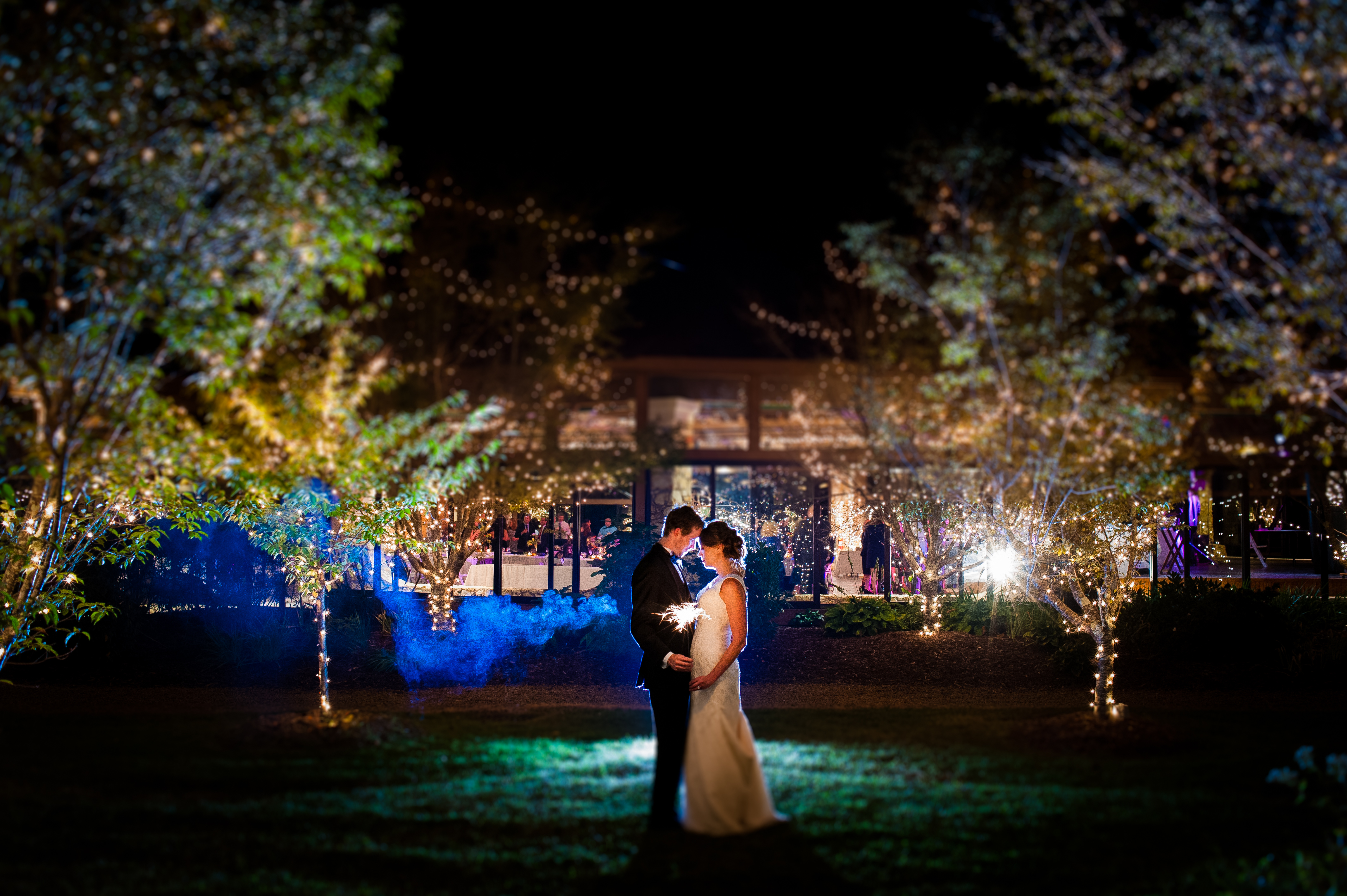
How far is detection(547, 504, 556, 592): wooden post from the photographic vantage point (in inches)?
465

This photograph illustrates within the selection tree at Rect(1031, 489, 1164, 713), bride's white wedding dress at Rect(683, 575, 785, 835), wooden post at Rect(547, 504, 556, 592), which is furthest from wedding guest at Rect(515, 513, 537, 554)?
bride's white wedding dress at Rect(683, 575, 785, 835)

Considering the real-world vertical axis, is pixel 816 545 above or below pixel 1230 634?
above

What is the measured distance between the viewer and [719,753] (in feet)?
14.8

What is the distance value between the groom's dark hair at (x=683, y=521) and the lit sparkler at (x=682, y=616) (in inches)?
16.6

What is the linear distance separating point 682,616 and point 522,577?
9.10 m

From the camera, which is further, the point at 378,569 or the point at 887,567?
→ the point at 887,567

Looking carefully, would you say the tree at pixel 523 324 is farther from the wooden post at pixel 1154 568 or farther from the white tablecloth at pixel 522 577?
the white tablecloth at pixel 522 577

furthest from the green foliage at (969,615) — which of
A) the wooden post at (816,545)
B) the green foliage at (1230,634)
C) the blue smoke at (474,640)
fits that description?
the blue smoke at (474,640)

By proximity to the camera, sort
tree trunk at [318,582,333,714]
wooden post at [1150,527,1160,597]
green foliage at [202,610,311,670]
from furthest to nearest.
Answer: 1. wooden post at [1150,527,1160,597]
2. green foliage at [202,610,311,670]
3. tree trunk at [318,582,333,714]

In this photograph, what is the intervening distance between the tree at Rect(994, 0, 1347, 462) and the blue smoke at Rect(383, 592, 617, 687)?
223 inches

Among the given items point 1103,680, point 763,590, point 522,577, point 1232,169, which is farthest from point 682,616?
point 522,577

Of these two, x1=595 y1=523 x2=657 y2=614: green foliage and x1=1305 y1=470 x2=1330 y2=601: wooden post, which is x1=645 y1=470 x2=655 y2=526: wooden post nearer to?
x1=595 y1=523 x2=657 y2=614: green foliage

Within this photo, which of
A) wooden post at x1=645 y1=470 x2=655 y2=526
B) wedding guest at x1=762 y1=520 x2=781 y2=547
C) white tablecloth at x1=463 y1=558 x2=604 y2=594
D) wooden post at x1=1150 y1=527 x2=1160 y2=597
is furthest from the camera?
→ white tablecloth at x1=463 y1=558 x2=604 y2=594

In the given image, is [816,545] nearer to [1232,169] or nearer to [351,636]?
[351,636]
